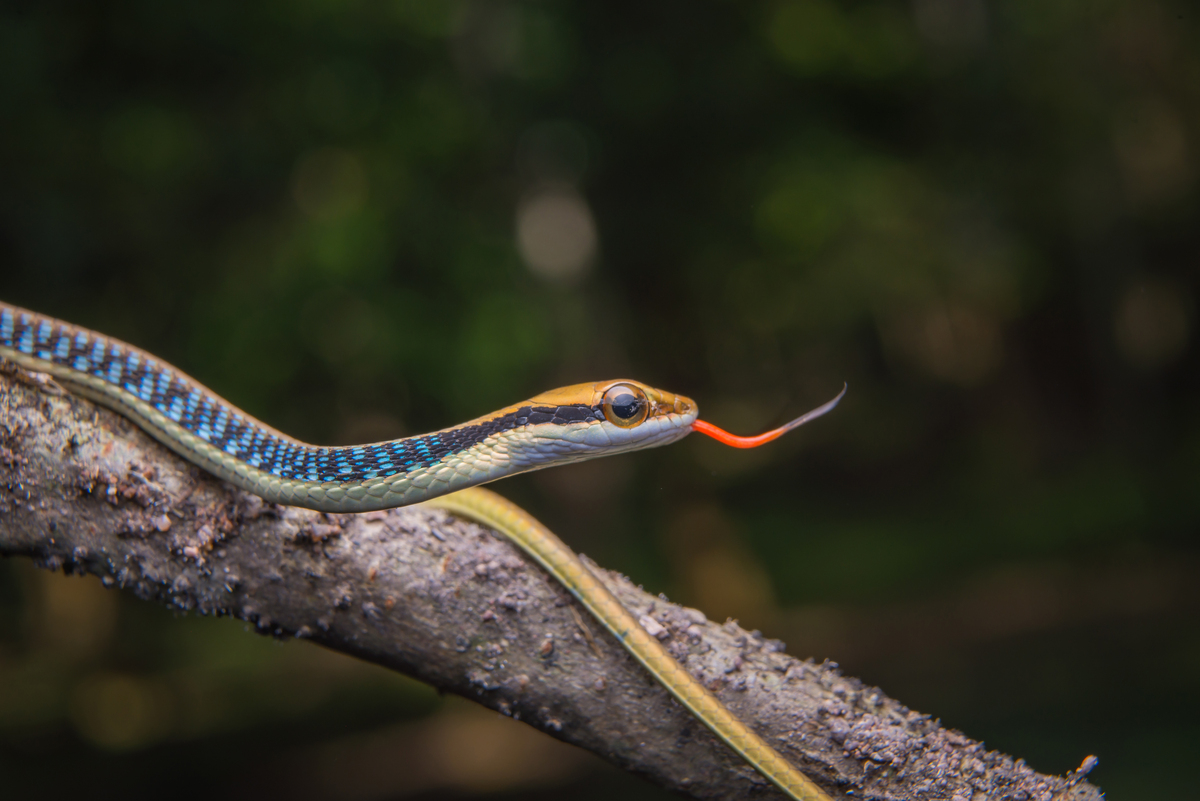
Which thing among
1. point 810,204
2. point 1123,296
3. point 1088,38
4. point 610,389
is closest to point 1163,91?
point 1088,38

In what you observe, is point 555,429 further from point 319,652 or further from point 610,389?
point 319,652

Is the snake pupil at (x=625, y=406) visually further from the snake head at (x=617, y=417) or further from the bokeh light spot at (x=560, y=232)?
the bokeh light spot at (x=560, y=232)

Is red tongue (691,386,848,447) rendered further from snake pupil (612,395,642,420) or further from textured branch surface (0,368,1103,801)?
textured branch surface (0,368,1103,801)

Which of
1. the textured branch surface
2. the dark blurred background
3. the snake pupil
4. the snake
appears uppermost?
the dark blurred background

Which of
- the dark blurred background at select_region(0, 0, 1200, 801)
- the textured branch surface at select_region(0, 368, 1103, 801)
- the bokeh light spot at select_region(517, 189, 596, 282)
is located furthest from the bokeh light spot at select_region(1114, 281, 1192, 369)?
the textured branch surface at select_region(0, 368, 1103, 801)

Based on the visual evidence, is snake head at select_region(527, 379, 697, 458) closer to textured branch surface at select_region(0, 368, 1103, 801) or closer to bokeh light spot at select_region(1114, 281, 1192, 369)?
textured branch surface at select_region(0, 368, 1103, 801)

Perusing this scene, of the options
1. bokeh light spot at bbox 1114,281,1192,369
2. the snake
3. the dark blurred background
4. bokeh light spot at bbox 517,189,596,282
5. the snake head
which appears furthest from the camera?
bokeh light spot at bbox 1114,281,1192,369

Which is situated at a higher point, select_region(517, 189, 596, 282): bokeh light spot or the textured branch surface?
select_region(517, 189, 596, 282): bokeh light spot

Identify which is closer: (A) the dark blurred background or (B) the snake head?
(B) the snake head

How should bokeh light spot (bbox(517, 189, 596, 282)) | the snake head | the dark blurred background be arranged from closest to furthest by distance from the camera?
the snake head → the dark blurred background → bokeh light spot (bbox(517, 189, 596, 282))
